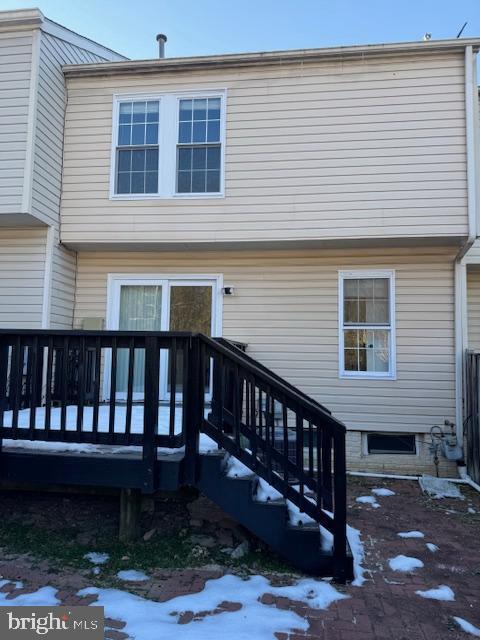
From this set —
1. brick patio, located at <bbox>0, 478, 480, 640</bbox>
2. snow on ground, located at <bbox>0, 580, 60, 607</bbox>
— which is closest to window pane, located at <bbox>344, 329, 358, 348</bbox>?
brick patio, located at <bbox>0, 478, 480, 640</bbox>

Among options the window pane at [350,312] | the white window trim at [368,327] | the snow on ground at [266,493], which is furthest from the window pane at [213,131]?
the snow on ground at [266,493]

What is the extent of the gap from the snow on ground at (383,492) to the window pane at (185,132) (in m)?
5.31

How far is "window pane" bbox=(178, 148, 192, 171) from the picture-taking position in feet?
20.4

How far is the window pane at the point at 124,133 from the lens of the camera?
6.30m

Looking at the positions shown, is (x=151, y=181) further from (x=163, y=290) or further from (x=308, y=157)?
(x=308, y=157)

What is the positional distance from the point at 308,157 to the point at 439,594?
5.09 metres

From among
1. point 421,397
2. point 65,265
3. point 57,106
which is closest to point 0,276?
point 65,265

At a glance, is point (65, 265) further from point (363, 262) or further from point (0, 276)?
point (363, 262)

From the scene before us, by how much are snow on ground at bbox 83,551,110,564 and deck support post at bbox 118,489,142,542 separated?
0.22 metres

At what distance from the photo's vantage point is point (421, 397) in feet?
19.5

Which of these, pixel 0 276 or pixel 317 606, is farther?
pixel 0 276

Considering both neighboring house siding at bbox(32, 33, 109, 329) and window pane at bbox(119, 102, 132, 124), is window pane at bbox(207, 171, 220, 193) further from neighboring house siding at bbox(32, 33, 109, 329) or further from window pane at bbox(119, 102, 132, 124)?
neighboring house siding at bbox(32, 33, 109, 329)

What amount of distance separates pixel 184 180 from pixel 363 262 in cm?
283

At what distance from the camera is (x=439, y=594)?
2.87m
